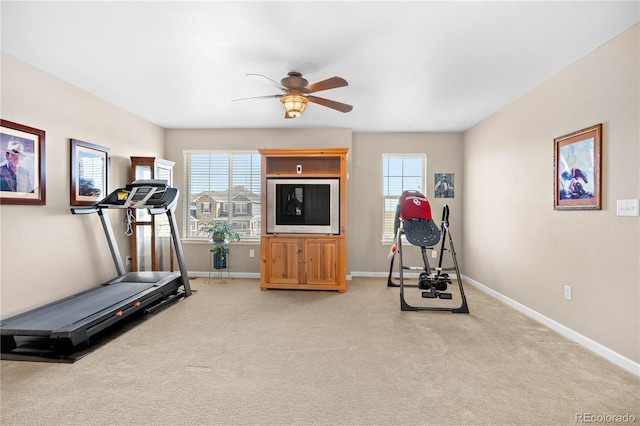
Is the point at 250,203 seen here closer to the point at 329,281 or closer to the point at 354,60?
the point at 329,281

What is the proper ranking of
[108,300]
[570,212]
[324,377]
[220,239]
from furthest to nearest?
[220,239]
[108,300]
[570,212]
[324,377]

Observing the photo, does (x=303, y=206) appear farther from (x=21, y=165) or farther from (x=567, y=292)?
(x=567, y=292)

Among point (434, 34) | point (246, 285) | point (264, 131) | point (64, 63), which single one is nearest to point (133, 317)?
point (246, 285)

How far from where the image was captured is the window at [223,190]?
19.3 ft

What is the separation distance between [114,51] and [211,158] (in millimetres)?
3025

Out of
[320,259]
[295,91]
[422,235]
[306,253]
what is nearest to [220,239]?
[306,253]

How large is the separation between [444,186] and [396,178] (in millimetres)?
840

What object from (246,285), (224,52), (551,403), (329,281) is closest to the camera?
(551,403)

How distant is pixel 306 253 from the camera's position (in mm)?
4992

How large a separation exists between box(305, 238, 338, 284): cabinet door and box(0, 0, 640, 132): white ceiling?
→ 2.05 m

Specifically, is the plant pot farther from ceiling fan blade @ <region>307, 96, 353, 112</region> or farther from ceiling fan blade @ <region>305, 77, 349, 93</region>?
ceiling fan blade @ <region>305, 77, 349, 93</region>

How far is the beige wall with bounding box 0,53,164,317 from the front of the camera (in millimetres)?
3082

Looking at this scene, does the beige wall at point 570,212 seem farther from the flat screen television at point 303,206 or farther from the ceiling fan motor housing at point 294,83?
the ceiling fan motor housing at point 294,83

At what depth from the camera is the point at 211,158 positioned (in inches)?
233
